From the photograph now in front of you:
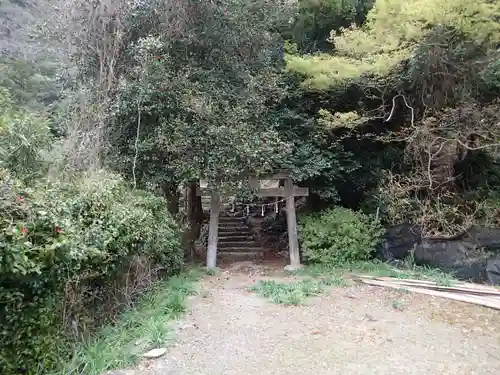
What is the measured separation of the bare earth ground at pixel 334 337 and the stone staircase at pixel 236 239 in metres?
4.56

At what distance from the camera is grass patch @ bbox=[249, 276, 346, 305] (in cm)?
590

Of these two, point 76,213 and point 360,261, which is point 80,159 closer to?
point 76,213

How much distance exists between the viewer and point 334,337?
4586mm

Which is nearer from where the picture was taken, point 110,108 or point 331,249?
point 110,108

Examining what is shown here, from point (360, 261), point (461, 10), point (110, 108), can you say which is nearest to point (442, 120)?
point (461, 10)

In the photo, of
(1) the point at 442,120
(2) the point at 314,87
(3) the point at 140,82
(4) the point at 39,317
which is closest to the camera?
(4) the point at 39,317

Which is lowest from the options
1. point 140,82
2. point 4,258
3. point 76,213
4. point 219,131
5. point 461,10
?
point 4,258

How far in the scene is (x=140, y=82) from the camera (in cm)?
698

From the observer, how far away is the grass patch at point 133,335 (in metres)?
3.63

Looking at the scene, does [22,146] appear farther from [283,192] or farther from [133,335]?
[283,192]

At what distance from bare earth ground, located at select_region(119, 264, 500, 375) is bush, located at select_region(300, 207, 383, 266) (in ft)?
5.71

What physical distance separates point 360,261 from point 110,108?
18.3 ft

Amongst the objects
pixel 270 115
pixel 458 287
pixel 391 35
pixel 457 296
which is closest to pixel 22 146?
pixel 270 115

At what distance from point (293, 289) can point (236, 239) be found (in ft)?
17.8
